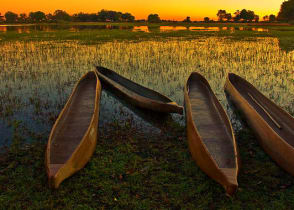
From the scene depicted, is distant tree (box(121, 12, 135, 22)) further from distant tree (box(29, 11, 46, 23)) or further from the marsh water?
the marsh water

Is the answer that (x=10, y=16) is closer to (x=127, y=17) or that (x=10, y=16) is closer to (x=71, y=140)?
(x=127, y=17)

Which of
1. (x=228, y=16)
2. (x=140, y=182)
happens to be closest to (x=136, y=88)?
(x=140, y=182)

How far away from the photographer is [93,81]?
11.5 m

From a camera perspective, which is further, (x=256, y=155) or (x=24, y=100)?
(x=24, y=100)

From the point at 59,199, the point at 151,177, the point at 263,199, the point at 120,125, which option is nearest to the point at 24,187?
the point at 59,199

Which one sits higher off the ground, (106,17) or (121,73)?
(106,17)

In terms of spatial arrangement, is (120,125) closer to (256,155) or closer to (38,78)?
(256,155)

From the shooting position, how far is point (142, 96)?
30.3 ft

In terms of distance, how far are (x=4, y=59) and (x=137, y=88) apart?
12177 mm

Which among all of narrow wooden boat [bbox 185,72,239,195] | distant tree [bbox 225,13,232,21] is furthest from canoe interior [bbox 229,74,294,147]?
distant tree [bbox 225,13,232,21]

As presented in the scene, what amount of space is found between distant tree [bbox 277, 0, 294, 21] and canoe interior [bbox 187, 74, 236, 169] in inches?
4015

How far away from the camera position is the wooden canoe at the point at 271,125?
→ 517 centimetres

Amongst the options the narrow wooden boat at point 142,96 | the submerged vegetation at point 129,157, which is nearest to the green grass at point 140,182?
the submerged vegetation at point 129,157

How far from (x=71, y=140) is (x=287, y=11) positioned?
4306 inches
